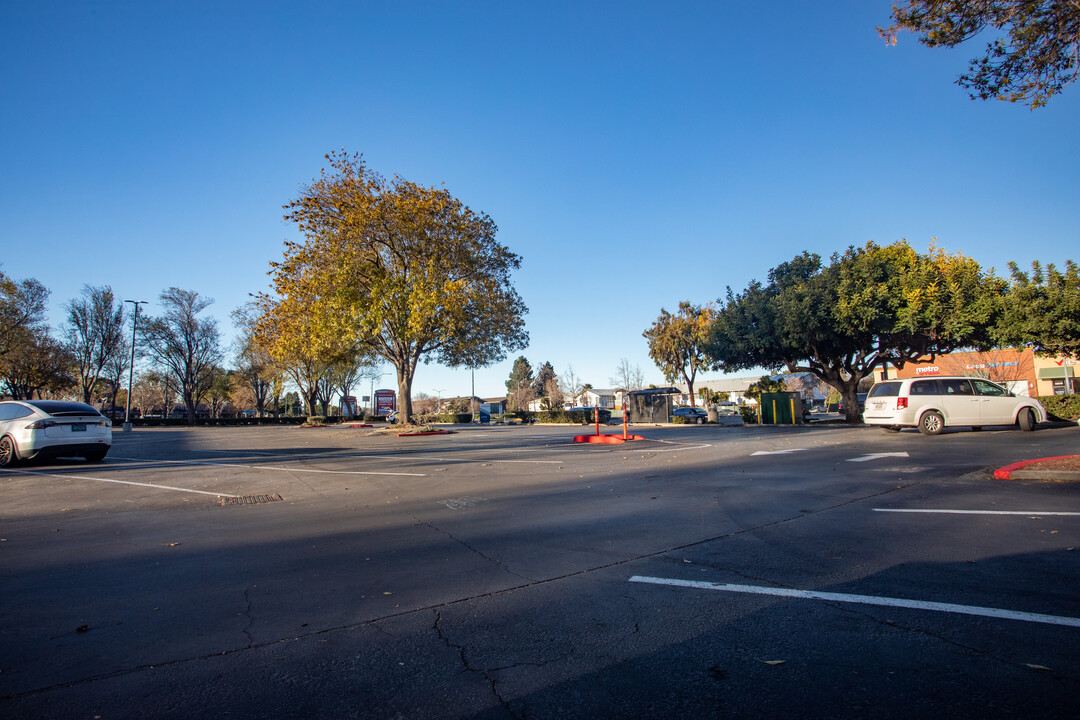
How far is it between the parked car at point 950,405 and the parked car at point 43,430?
22.1m

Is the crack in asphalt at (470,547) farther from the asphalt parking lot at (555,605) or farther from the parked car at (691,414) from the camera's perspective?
the parked car at (691,414)

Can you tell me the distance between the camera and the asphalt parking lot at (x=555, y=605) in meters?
2.52

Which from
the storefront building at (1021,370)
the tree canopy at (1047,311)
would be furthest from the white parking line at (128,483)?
the storefront building at (1021,370)

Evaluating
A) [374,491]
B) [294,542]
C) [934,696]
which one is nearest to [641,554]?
[934,696]

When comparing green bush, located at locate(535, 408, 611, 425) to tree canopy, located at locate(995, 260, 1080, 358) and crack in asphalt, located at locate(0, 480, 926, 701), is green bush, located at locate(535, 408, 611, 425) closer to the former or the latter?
tree canopy, located at locate(995, 260, 1080, 358)

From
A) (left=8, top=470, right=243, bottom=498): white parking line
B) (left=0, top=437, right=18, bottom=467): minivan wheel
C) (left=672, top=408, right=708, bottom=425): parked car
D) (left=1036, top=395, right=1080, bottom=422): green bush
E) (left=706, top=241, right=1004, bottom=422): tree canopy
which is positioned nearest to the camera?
(left=8, top=470, right=243, bottom=498): white parking line

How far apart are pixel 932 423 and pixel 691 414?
26244 millimetres

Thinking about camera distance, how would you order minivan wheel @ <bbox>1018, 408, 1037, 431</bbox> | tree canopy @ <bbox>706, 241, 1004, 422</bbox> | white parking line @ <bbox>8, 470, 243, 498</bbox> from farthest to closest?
tree canopy @ <bbox>706, 241, 1004, 422</bbox>
minivan wheel @ <bbox>1018, 408, 1037, 431</bbox>
white parking line @ <bbox>8, 470, 243, 498</bbox>

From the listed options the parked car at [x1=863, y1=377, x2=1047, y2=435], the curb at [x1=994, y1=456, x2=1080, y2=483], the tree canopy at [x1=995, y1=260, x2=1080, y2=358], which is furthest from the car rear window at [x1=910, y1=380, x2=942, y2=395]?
the curb at [x1=994, y1=456, x2=1080, y2=483]

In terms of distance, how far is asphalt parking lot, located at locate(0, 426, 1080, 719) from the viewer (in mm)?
2523

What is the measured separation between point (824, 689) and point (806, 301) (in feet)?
90.1

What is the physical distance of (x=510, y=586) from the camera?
13.4ft

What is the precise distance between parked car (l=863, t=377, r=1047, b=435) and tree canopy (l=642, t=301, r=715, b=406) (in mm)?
32617

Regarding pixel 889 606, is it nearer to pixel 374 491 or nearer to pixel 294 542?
pixel 294 542
